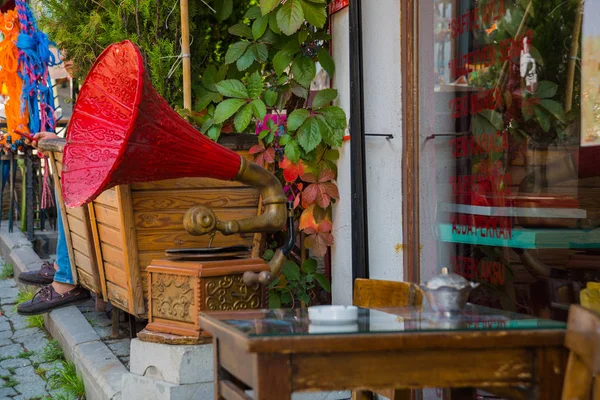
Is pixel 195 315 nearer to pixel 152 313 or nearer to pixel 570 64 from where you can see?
pixel 152 313

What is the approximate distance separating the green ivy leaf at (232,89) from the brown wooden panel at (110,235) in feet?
2.78

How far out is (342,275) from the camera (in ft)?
13.2

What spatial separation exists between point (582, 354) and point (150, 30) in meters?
3.31

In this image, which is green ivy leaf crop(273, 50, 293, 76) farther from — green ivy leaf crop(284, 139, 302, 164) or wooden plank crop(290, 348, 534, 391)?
wooden plank crop(290, 348, 534, 391)

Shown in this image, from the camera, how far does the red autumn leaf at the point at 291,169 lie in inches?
157

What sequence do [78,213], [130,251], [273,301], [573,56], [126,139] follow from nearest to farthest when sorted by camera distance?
[573,56] → [126,139] → [130,251] → [273,301] → [78,213]

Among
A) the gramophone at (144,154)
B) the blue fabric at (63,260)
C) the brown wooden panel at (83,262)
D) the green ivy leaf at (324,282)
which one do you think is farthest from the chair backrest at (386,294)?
the blue fabric at (63,260)

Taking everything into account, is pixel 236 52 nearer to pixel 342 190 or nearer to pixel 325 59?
pixel 325 59

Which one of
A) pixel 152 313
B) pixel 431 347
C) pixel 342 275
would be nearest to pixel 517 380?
pixel 431 347

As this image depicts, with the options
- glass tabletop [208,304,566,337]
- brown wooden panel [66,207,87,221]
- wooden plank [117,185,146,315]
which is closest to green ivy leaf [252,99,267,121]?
wooden plank [117,185,146,315]

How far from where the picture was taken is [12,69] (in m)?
6.67

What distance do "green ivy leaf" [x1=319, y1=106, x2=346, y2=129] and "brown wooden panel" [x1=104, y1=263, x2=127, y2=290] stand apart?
4.02 feet

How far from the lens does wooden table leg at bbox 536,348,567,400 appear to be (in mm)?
1739

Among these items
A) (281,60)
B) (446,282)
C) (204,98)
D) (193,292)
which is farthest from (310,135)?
(446,282)
